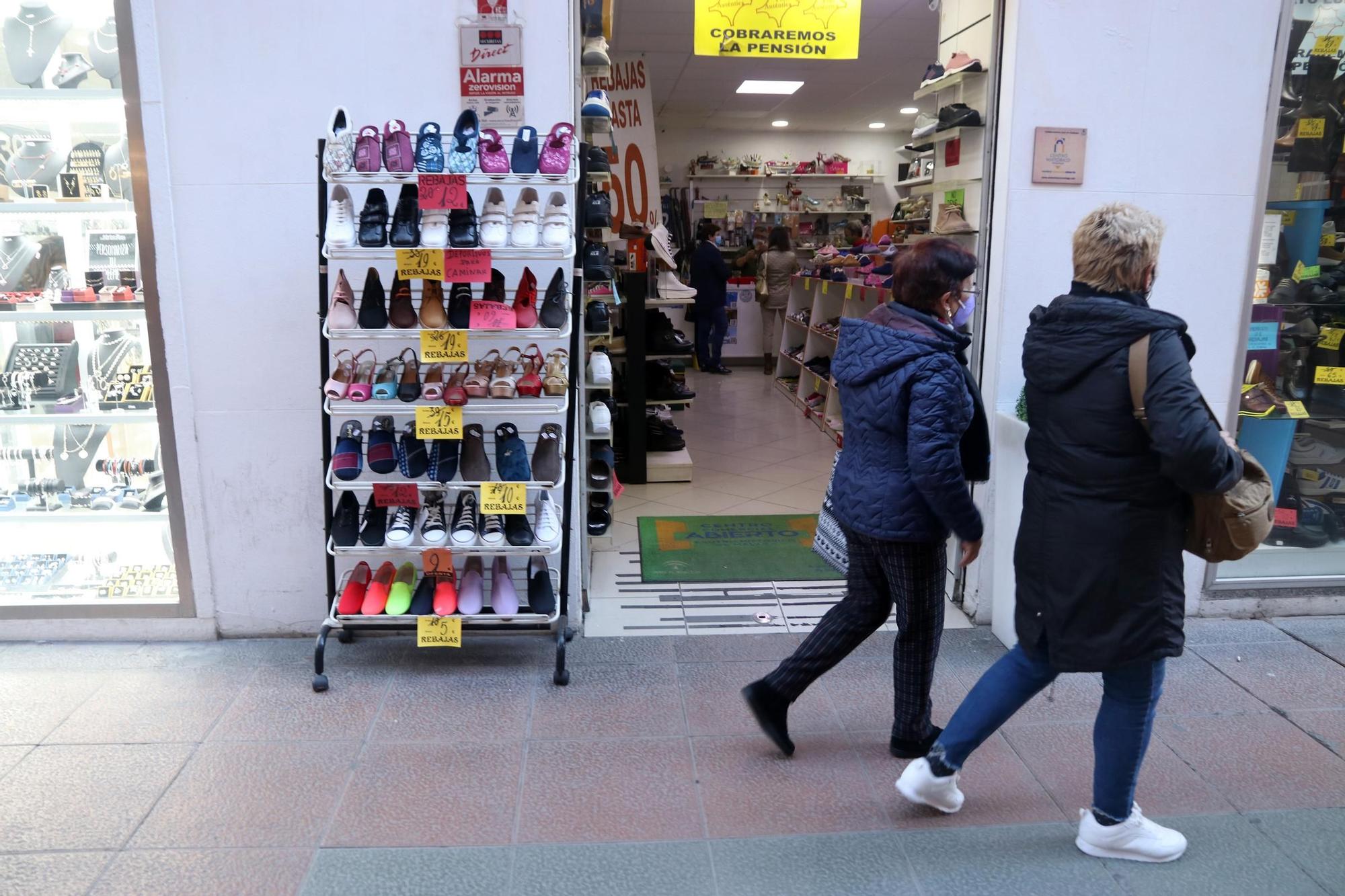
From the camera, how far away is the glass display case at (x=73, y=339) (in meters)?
3.18

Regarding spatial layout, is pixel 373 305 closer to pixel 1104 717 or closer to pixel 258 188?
pixel 258 188

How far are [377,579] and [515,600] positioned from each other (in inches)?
19.9

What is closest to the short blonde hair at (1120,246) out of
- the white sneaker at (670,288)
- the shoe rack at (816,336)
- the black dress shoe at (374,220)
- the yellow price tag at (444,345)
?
the yellow price tag at (444,345)

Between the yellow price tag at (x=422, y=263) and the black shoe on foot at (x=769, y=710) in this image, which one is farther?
the yellow price tag at (x=422, y=263)

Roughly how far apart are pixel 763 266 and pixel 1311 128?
291 inches

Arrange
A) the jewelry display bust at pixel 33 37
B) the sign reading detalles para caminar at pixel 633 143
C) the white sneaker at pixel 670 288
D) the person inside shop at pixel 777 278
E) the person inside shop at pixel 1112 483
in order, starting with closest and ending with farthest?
1. the person inside shop at pixel 1112 483
2. the jewelry display bust at pixel 33 37
3. the white sneaker at pixel 670 288
4. the sign reading detalles para caminar at pixel 633 143
5. the person inside shop at pixel 777 278

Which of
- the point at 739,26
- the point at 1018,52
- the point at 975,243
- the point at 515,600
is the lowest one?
the point at 515,600

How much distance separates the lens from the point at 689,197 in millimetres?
12117

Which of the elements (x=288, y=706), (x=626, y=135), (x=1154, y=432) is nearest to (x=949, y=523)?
(x=1154, y=432)

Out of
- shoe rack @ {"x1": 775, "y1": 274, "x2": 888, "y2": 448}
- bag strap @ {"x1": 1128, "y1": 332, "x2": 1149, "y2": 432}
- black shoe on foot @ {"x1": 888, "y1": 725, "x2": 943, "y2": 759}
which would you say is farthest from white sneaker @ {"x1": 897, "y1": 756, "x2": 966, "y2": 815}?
shoe rack @ {"x1": 775, "y1": 274, "x2": 888, "y2": 448}

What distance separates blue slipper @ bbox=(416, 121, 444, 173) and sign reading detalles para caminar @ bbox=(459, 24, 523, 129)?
0.91 feet

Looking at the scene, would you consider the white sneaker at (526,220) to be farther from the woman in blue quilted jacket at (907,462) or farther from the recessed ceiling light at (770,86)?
the recessed ceiling light at (770,86)

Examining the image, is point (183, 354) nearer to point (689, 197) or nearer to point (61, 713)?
point (61, 713)

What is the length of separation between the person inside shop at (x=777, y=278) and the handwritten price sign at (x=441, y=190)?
280 inches
